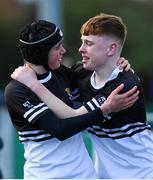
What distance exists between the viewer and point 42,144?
15.6ft

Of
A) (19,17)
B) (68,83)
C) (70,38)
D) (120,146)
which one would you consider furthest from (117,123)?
(19,17)

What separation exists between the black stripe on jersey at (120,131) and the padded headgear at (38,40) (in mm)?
611

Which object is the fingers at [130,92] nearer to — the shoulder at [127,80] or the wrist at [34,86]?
the shoulder at [127,80]

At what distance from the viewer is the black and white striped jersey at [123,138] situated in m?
4.85

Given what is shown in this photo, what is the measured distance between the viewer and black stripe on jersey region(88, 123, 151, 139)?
191 inches

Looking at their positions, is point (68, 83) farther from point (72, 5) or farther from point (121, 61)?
point (72, 5)

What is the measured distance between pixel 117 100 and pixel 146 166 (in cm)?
56

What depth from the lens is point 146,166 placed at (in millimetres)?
4934

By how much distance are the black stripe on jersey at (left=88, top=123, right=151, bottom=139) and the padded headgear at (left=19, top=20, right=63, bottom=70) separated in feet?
2.01

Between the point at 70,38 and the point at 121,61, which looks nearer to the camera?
the point at 121,61

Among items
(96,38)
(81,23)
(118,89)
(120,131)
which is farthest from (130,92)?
(81,23)

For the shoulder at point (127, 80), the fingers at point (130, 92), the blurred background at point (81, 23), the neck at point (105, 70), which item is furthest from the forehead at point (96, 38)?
the blurred background at point (81, 23)

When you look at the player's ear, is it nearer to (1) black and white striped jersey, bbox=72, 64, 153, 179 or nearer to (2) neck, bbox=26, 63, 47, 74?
(1) black and white striped jersey, bbox=72, 64, 153, 179

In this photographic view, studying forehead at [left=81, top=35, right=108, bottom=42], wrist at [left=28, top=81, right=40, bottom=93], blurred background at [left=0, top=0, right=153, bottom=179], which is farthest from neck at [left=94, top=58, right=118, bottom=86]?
blurred background at [left=0, top=0, right=153, bottom=179]
